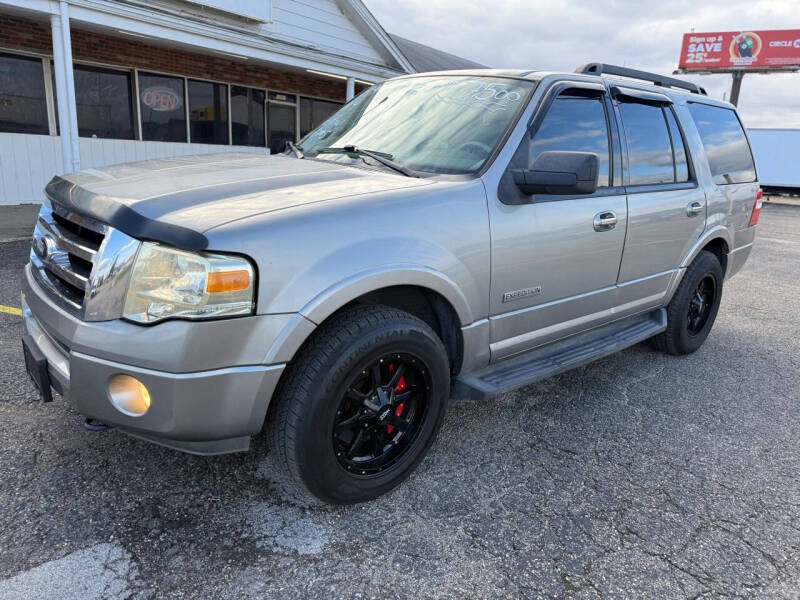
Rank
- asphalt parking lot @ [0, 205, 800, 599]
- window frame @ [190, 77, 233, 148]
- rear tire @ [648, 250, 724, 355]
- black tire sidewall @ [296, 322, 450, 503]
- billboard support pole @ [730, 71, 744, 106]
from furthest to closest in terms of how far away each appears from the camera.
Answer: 1. billboard support pole @ [730, 71, 744, 106]
2. window frame @ [190, 77, 233, 148]
3. rear tire @ [648, 250, 724, 355]
4. black tire sidewall @ [296, 322, 450, 503]
5. asphalt parking lot @ [0, 205, 800, 599]

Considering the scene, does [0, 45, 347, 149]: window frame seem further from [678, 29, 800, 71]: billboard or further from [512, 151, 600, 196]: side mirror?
[678, 29, 800, 71]: billboard

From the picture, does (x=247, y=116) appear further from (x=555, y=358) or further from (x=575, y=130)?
(x=555, y=358)

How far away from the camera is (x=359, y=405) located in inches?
92.6

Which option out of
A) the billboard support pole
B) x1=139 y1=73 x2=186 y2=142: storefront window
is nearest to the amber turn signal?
x1=139 y1=73 x2=186 y2=142: storefront window

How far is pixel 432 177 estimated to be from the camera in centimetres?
269

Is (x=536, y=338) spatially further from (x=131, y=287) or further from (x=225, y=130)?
(x=225, y=130)

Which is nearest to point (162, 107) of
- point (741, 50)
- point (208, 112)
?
point (208, 112)

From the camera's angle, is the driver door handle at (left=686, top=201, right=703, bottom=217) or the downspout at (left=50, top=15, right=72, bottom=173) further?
the downspout at (left=50, top=15, right=72, bottom=173)

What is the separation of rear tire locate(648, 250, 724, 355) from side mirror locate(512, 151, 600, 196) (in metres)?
1.98

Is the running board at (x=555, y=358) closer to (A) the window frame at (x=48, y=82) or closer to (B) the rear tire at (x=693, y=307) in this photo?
(B) the rear tire at (x=693, y=307)

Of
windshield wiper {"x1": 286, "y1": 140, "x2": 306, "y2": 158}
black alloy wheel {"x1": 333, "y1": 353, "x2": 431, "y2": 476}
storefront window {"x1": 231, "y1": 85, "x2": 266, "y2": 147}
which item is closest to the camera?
black alloy wheel {"x1": 333, "y1": 353, "x2": 431, "y2": 476}

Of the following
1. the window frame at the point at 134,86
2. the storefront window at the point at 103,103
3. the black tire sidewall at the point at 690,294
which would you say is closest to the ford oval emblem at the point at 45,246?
the black tire sidewall at the point at 690,294

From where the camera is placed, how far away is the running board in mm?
2736

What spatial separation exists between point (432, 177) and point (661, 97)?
2.14 m
